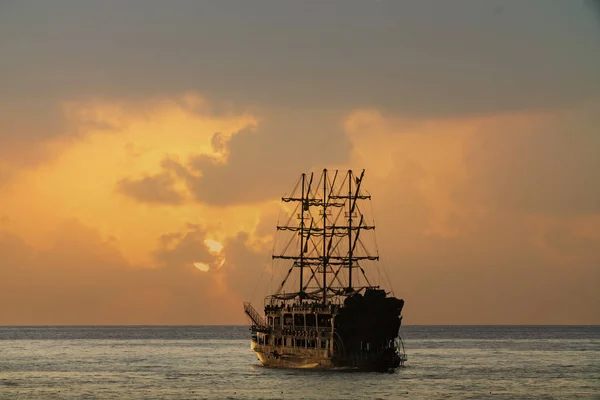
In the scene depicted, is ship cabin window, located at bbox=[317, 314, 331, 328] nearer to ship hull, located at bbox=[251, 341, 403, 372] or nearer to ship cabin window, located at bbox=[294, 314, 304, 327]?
ship hull, located at bbox=[251, 341, 403, 372]

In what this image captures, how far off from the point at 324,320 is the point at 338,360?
17.0 feet

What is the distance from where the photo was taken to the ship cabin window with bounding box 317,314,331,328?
362 feet

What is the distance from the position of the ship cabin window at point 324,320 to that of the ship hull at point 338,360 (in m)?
2.71

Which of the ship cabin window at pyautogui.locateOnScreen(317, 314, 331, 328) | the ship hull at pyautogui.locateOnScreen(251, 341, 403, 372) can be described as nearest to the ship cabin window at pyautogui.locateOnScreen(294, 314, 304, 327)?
the ship hull at pyautogui.locateOnScreen(251, 341, 403, 372)

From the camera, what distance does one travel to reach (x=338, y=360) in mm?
107875

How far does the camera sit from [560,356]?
169625mm

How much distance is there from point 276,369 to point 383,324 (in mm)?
18608

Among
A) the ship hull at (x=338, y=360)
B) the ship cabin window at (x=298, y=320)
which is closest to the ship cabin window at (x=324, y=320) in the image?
the ship hull at (x=338, y=360)

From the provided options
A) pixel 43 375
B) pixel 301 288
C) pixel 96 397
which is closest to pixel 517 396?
pixel 96 397

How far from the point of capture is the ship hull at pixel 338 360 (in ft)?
355

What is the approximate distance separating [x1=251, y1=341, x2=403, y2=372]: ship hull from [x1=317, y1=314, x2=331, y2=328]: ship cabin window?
2.71 meters

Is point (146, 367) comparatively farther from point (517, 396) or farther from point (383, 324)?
point (517, 396)

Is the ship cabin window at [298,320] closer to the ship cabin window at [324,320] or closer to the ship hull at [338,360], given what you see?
the ship hull at [338,360]

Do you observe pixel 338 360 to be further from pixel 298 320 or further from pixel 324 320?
pixel 298 320
